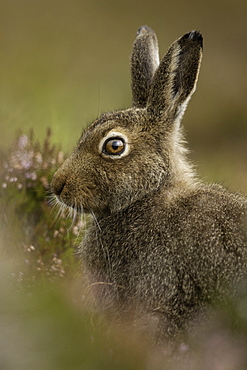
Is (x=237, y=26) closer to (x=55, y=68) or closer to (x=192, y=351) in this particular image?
(x=55, y=68)

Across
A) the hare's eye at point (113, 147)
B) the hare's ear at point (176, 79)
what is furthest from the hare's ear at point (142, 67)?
the hare's eye at point (113, 147)

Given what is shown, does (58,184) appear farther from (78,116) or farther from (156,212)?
(78,116)

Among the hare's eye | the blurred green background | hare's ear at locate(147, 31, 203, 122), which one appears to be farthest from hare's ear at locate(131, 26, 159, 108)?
the blurred green background

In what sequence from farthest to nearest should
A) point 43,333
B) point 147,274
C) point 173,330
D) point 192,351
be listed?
point 147,274 → point 173,330 → point 192,351 → point 43,333

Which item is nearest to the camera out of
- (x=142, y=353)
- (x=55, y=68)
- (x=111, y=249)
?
(x=142, y=353)

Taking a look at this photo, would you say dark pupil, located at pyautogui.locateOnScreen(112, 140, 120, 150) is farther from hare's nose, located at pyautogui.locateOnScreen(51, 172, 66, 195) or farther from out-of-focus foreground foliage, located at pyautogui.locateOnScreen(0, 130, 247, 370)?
out-of-focus foreground foliage, located at pyautogui.locateOnScreen(0, 130, 247, 370)

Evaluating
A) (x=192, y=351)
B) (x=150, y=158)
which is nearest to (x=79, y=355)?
(x=192, y=351)

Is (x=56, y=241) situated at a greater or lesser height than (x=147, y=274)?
greater
